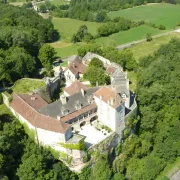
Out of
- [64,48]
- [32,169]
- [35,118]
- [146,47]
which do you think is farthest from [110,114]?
[146,47]

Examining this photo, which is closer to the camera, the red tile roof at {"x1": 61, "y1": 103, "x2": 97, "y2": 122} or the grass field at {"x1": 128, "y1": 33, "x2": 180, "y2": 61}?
the red tile roof at {"x1": 61, "y1": 103, "x2": 97, "y2": 122}

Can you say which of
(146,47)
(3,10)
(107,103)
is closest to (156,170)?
(107,103)

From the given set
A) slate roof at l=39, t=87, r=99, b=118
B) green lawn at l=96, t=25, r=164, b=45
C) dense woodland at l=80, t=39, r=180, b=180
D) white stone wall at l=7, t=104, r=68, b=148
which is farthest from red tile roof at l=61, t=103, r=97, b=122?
green lawn at l=96, t=25, r=164, b=45

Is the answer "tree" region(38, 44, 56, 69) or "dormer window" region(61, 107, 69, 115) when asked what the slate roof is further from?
"tree" region(38, 44, 56, 69)

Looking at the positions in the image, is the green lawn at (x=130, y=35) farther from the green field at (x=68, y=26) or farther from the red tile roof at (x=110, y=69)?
the red tile roof at (x=110, y=69)

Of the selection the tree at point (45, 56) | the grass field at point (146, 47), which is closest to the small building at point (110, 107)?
the tree at point (45, 56)
